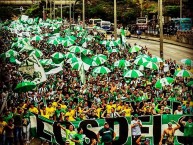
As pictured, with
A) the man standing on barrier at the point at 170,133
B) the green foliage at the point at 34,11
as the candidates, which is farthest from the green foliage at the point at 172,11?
the man standing on barrier at the point at 170,133

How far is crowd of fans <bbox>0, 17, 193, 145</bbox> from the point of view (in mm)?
13836

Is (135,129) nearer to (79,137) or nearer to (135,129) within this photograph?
(135,129)

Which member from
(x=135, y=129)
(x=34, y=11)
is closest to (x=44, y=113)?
(x=135, y=129)

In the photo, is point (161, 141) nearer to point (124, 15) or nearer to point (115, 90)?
point (115, 90)

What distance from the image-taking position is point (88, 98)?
1742cm

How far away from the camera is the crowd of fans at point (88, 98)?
13.8 meters

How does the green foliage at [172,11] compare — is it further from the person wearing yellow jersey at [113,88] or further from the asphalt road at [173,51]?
the person wearing yellow jersey at [113,88]

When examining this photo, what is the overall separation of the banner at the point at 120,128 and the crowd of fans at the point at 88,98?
15.1 inches

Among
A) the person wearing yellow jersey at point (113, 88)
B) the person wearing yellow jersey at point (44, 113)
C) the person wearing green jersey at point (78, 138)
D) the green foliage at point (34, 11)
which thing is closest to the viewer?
the person wearing green jersey at point (78, 138)

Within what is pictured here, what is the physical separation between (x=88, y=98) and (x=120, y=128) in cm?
435

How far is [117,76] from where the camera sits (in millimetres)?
22125

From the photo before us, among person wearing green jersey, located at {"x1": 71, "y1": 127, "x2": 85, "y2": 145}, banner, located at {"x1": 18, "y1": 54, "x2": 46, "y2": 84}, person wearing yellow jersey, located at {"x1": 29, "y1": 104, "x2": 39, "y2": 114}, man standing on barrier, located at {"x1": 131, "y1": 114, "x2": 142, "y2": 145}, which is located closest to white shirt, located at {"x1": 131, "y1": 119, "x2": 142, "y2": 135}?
man standing on barrier, located at {"x1": 131, "y1": 114, "x2": 142, "y2": 145}

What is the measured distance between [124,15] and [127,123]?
6259 centimetres

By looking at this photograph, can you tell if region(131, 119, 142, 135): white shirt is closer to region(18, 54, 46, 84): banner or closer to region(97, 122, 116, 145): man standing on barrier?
region(97, 122, 116, 145): man standing on barrier
